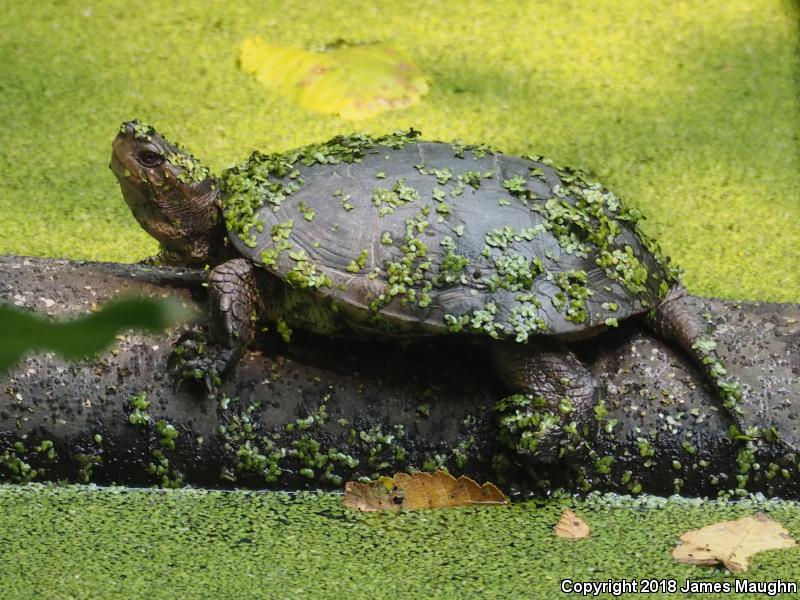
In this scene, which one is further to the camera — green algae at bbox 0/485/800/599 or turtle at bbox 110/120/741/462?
turtle at bbox 110/120/741/462

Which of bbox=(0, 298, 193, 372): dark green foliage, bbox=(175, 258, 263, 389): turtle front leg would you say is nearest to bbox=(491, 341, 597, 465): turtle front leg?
bbox=(175, 258, 263, 389): turtle front leg

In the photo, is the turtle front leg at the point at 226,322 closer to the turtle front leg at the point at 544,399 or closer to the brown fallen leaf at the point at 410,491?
the brown fallen leaf at the point at 410,491

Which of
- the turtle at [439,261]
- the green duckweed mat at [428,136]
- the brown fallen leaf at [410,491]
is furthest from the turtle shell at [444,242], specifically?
the green duckweed mat at [428,136]

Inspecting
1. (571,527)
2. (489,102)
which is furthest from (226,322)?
(489,102)

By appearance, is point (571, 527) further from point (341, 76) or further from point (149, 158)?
point (341, 76)

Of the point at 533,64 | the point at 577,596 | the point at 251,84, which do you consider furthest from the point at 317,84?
the point at 577,596

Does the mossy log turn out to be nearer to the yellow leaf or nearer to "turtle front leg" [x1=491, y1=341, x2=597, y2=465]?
"turtle front leg" [x1=491, y1=341, x2=597, y2=465]
